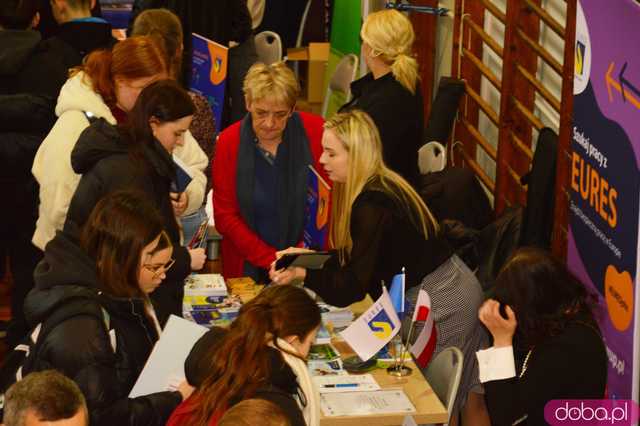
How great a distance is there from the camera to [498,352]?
4.14 m

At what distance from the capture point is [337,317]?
4918 millimetres

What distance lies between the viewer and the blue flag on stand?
447cm

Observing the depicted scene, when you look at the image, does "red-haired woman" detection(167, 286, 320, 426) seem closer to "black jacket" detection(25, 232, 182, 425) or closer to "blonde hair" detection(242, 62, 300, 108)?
"black jacket" detection(25, 232, 182, 425)

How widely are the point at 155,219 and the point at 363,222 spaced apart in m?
1.11

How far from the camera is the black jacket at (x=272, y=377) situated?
3059mm

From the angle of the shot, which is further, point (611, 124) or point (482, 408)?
point (482, 408)

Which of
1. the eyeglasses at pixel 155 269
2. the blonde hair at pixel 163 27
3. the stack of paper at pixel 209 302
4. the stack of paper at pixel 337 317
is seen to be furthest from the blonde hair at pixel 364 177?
the blonde hair at pixel 163 27

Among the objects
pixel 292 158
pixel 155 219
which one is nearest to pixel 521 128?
pixel 292 158

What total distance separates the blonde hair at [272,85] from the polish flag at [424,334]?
1312 millimetres

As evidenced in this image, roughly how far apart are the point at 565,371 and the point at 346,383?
0.85m

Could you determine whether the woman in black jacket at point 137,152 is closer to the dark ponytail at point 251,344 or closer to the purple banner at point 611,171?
the dark ponytail at point 251,344

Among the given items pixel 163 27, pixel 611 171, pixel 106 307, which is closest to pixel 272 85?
pixel 163 27

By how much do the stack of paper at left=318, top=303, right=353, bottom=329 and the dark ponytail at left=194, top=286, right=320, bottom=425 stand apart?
4.86 ft

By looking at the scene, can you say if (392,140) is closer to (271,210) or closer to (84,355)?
(271,210)
